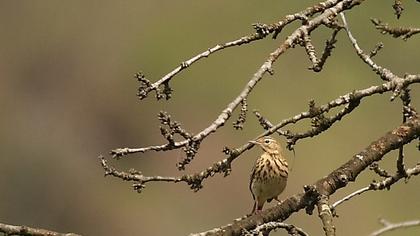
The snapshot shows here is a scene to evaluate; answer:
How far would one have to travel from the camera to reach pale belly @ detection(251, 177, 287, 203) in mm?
11203

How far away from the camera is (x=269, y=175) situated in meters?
11.2

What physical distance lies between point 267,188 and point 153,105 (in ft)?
68.7

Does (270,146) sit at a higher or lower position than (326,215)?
higher

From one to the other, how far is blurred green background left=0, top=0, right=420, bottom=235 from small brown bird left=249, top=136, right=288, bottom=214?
34.0 ft

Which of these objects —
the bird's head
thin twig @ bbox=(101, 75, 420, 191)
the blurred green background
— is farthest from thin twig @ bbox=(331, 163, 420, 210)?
the blurred green background

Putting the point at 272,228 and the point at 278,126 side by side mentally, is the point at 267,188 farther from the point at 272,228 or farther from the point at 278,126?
the point at 272,228

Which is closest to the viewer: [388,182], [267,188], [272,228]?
[272,228]

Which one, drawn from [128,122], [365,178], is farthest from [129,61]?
[365,178]

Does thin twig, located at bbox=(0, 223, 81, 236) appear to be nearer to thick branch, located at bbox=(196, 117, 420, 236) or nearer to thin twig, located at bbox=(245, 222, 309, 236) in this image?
thick branch, located at bbox=(196, 117, 420, 236)

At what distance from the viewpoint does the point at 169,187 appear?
29562 mm

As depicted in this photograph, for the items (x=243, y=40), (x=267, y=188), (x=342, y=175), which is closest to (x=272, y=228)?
(x=342, y=175)

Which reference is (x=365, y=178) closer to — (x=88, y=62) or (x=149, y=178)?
(x=88, y=62)

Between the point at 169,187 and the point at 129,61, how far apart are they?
4816 millimetres

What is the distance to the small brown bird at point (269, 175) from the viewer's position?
442 inches
